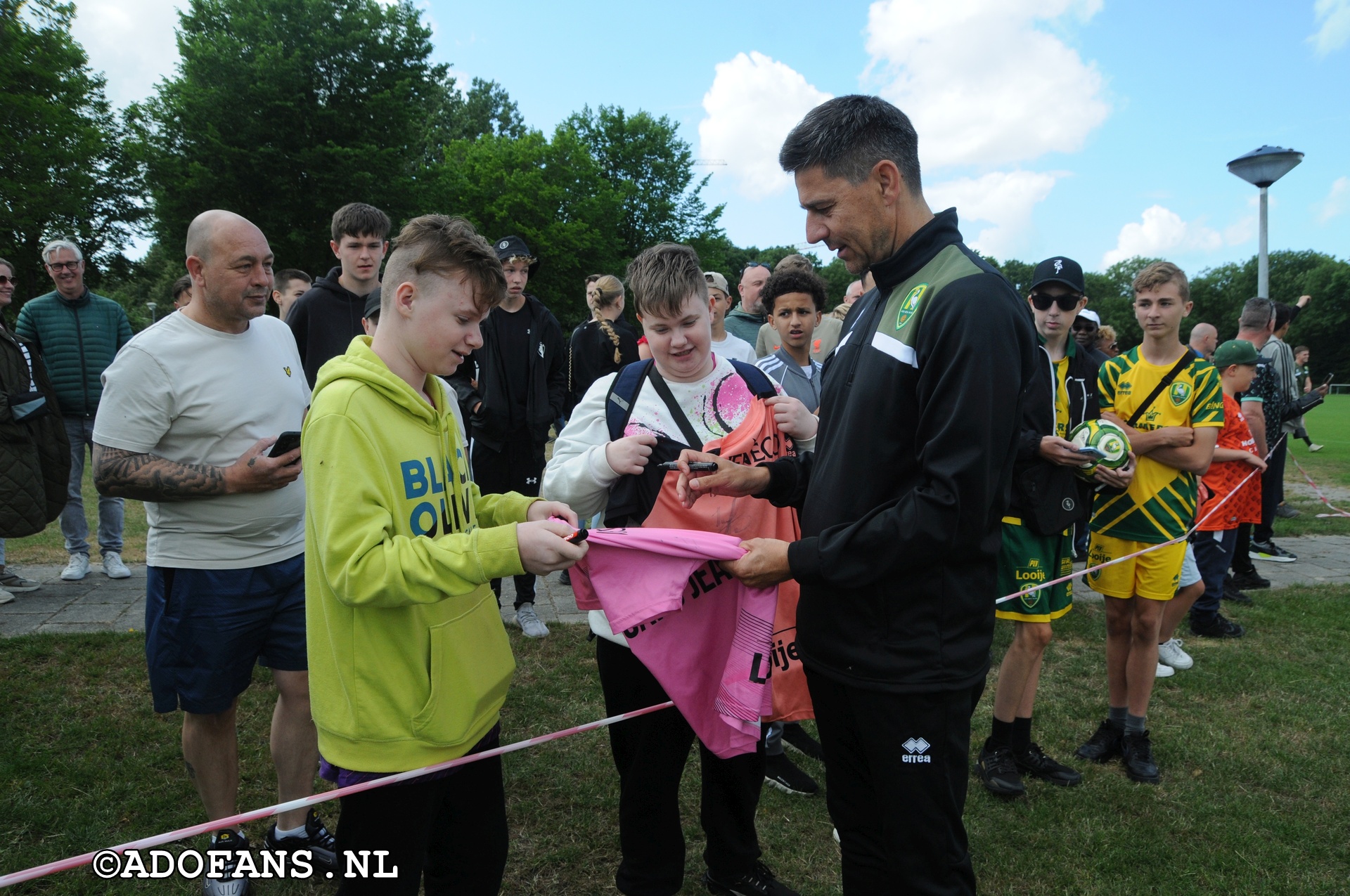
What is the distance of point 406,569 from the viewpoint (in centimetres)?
183

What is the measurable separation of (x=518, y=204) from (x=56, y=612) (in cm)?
3519

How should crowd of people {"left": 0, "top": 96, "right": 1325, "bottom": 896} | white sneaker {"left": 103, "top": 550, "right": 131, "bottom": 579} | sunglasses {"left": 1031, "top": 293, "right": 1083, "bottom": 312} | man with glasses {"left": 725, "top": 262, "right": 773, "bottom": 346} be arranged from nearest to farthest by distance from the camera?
crowd of people {"left": 0, "top": 96, "right": 1325, "bottom": 896} → sunglasses {"left": 1031, "top": 293, "right": 1083, "bottom": 312} → man with glasses {"left": 725, "top": 262, "right": 773, "bottom": 346} → white sneaker {"left": 103, "top": 550, "right": 131, "bottom": 579}

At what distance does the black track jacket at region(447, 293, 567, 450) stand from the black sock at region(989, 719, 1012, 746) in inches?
141

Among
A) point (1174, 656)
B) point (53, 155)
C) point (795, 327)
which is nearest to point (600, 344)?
point (795, 327)

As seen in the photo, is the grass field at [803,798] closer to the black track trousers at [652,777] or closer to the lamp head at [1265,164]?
the black track trousers at [652,777]

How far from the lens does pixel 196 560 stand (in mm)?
2863

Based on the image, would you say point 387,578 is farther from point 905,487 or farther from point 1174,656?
point 1174,656

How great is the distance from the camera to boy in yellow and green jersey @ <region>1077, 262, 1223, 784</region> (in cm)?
411

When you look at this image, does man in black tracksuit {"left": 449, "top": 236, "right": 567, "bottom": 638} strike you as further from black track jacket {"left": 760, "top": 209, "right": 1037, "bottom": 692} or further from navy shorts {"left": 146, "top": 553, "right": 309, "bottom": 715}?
black track jacket {"left": 760, "top": 209, "right": 1037, "bottom": 692}

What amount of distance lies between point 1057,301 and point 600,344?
172 inches

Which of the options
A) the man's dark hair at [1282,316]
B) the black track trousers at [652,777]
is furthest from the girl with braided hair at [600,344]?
the man's dark hair at [1282,316]

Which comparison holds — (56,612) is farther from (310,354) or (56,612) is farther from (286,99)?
(286,99)

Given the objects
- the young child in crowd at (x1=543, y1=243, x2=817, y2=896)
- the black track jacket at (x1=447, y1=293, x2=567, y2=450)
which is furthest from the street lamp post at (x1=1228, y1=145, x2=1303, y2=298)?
the young child in crowd at (x1=543, y1=243, x2=817, y2=896)

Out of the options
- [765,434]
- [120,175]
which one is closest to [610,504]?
[765,434]
